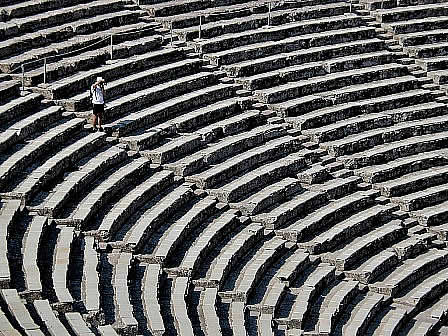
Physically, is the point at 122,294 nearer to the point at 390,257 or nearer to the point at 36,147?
the point at 36,147

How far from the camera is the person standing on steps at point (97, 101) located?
2373 cm

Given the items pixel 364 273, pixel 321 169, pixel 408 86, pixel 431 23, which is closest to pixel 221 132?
pixel 321 169

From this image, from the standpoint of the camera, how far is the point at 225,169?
25109 mm

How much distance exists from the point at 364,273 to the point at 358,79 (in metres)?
6.57

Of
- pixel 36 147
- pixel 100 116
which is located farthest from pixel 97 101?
pixel 36 147

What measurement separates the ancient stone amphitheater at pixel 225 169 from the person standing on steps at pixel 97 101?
0.86 feet

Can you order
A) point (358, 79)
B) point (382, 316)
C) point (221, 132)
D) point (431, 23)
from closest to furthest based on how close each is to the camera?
point (382, 316) < point (221, 132) < point (358, 79) < point (431, 23)

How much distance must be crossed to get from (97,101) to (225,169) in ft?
9.41

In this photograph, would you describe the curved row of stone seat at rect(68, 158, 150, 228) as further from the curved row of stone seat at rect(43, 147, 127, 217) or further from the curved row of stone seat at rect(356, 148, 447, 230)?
the curved row of stone seat at rect(356, 148, 447, 230)

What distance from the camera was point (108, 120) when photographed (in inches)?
986

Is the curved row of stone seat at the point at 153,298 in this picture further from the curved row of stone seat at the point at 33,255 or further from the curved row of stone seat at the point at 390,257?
the curved row of stone seat at the point at 390,257

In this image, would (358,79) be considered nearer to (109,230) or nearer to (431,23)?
(431,23)

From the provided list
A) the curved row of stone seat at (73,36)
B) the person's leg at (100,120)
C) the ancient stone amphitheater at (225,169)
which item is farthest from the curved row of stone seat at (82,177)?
the curved row of stone seat at (73,36)

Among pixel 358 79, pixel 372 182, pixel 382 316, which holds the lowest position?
pixel 382 316
